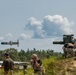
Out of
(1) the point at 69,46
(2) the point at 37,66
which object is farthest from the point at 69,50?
(2) the point at 37,66

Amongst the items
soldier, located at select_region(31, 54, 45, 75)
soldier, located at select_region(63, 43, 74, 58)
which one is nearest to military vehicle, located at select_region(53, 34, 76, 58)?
soldier, located at select_region(63, 43, 74, 58)

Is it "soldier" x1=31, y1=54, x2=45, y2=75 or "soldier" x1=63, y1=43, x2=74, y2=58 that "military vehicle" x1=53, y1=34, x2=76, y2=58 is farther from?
"soldier" x1=31, y1=54, x2=45, y2=75

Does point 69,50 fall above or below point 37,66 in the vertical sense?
above

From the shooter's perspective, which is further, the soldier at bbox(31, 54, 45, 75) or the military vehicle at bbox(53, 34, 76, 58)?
the military vehicle at bbox(53, 34, 76, 58)

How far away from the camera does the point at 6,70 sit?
67.2ft

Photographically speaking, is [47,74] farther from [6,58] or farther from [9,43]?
[9,43]

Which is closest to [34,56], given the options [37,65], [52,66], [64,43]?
[37,65]

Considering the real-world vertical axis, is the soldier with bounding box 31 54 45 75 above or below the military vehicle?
below

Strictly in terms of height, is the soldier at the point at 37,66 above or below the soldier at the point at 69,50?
below

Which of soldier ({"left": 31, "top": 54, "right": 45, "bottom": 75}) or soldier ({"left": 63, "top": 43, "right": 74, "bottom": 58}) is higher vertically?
soldier ({"left": 63, "top": 43, "right": 74, "bottom": 58})

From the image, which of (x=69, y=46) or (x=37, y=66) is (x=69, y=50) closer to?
(x=69, y=46)

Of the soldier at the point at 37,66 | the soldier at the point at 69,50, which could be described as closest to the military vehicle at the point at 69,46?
the soldier at the point at 69,50

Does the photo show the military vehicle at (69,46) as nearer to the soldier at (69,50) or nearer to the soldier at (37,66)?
the soldier at (69,50)

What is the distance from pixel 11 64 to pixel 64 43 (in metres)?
10.6
